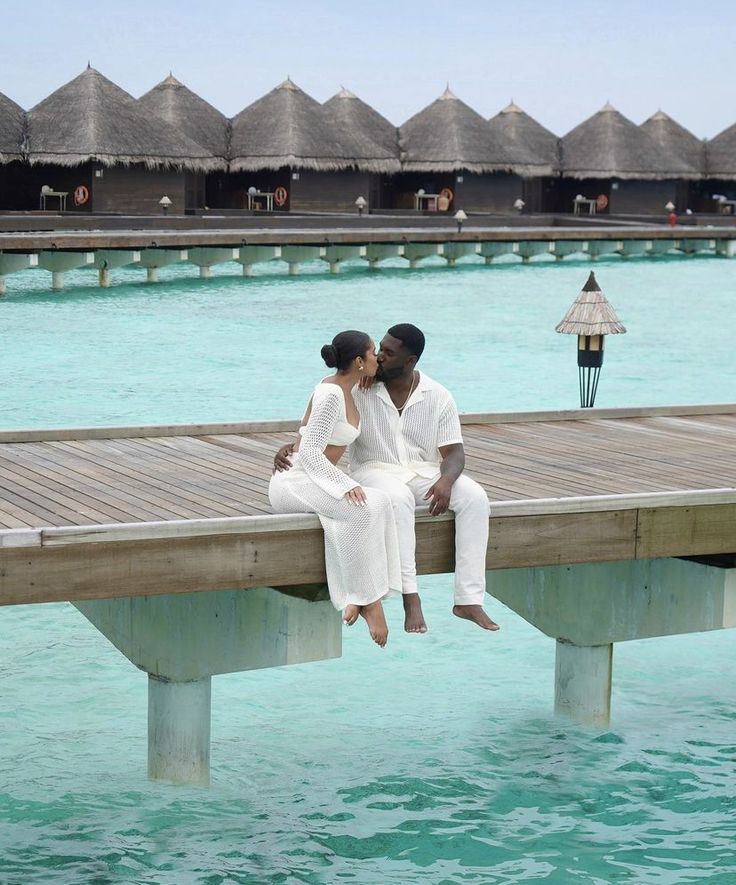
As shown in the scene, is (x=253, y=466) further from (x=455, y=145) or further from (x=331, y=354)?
(x=455, y=145)

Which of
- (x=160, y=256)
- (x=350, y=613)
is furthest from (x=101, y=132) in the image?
(x=350, y=613)

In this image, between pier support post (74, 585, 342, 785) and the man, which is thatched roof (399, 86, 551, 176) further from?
the man

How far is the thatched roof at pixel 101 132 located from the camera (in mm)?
35750

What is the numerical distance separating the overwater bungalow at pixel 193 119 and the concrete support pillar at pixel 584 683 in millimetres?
34456

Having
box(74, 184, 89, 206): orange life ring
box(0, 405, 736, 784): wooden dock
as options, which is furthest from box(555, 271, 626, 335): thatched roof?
box(74, 184, 89, 206): orange life ring

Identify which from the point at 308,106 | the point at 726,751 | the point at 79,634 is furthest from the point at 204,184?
the point at 726,751

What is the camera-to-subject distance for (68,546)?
211 inches

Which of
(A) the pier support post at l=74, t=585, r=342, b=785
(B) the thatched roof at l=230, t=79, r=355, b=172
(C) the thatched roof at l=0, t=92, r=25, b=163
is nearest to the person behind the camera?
(A) the pier support post at l=74, t=585, r=342, b=785

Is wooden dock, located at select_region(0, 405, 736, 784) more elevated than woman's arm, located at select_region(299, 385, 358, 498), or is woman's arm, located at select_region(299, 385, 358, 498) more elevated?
woman's arm, located at select_region(299, 385, 358, 498)

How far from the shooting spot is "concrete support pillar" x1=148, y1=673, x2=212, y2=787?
6.48 meters

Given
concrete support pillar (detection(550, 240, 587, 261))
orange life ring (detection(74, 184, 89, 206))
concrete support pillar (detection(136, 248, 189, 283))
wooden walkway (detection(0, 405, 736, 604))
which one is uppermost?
orange life ring (detection(74, 184, 89, 206))

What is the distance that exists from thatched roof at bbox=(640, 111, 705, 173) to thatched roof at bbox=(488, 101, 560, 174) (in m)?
3.73

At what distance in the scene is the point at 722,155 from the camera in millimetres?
49781

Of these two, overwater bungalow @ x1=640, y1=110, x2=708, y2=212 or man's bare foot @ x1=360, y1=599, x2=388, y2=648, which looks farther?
overwater bungalow @ x1=640, y1=110, x2=708, y2=212
